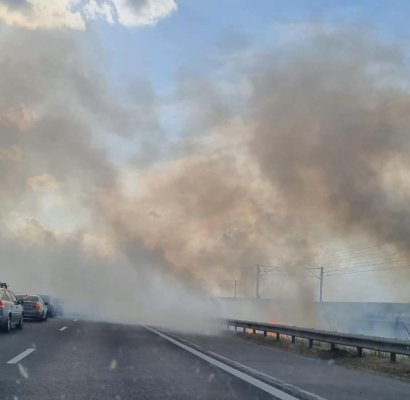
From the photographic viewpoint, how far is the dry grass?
12.8 m

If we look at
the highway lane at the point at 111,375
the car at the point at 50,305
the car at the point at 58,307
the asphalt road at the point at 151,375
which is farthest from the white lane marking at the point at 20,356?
the car at the point at 58,307

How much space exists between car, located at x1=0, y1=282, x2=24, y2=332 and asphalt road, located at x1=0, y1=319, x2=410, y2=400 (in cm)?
412

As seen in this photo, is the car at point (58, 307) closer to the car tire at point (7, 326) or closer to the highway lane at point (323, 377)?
the car tire at point (7, 326)

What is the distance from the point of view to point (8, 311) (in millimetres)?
20016

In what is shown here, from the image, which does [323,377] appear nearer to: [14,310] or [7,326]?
[7,326]

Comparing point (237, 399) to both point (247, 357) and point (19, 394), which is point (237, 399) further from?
point (247, 357)

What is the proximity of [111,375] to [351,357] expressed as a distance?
7483 mm

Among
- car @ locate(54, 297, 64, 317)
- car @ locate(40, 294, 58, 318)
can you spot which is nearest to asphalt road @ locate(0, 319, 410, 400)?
car @ locate(40, 294, 58, 318)

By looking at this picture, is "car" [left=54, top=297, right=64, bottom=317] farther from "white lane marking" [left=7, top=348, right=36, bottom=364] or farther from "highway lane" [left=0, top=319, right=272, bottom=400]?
"white lane marking" [left=7, top=348, right=36, bottom=364]

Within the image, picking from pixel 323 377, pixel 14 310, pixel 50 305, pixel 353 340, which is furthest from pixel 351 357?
pixel 50 305

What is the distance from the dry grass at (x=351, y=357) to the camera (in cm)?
1282

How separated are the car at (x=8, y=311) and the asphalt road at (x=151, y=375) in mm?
4116

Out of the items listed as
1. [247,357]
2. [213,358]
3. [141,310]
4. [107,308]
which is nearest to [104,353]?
[213,358]

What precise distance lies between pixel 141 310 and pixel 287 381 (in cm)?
4129
